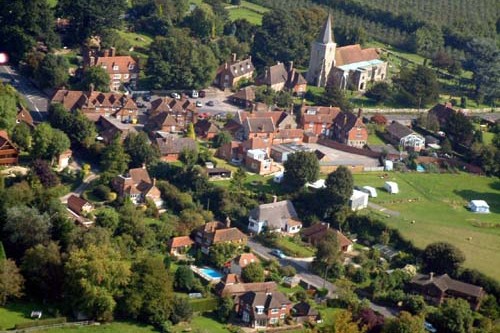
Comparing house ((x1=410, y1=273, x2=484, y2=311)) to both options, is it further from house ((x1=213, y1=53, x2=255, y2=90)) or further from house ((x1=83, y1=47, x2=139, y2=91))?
house ((x1=83, y1=47, x2=139, y2=91))

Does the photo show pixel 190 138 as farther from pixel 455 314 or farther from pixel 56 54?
pixel 455 314

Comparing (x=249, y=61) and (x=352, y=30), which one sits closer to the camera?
(x=249, y=61)

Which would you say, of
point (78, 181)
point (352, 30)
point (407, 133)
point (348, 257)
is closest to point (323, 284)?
point (348, 257)

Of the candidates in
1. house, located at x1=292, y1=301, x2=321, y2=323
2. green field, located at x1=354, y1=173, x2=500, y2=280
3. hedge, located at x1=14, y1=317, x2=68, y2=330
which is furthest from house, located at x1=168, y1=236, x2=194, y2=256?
green field, located at x1=354, y1=173, x2=500, y2=280

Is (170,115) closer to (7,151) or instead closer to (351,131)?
(351,131)

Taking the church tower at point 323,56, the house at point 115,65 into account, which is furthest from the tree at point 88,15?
the church tower at point 323,56

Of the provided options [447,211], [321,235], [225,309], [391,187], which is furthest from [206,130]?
[225,309]
